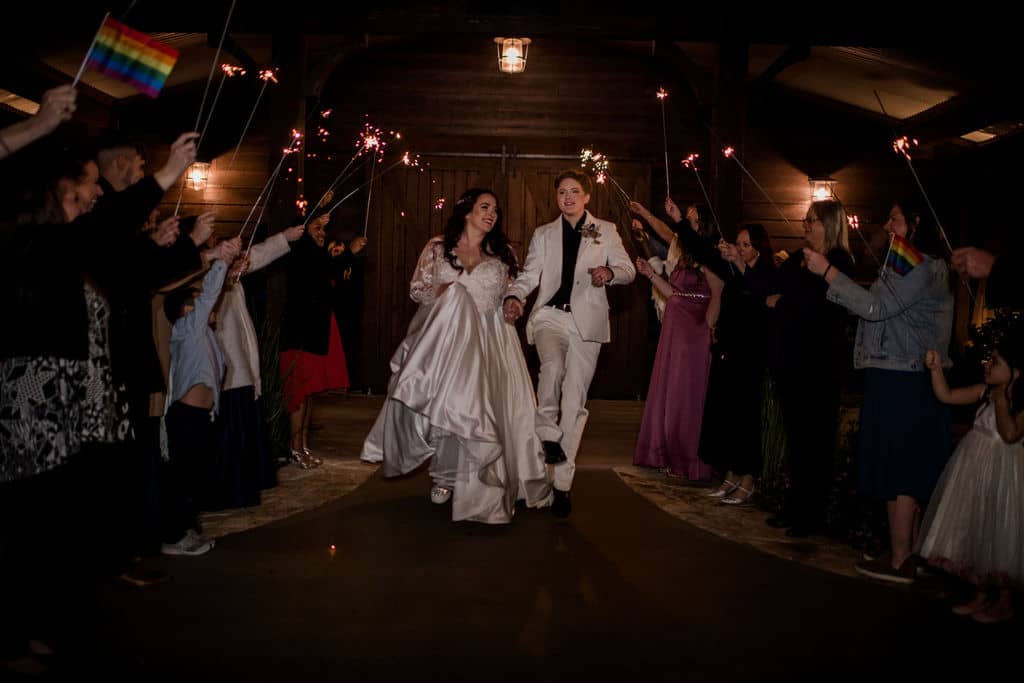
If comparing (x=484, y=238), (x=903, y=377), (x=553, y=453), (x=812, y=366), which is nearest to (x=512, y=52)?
(x=484, y=238)

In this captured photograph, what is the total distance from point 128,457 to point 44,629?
0.78m

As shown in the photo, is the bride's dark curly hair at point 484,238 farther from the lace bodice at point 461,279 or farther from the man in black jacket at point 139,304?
the man in black jacket at point 139,304

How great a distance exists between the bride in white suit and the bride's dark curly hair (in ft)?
0.56

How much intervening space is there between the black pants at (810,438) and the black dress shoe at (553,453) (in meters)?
1.41

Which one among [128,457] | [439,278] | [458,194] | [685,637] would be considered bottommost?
[685,637]

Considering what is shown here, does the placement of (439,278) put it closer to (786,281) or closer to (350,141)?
(786,281)

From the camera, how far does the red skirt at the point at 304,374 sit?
8000mm

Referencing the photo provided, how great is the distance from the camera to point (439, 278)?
21.5 feet

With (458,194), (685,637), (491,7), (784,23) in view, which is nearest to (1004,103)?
(784,23)

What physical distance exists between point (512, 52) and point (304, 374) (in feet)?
16.1

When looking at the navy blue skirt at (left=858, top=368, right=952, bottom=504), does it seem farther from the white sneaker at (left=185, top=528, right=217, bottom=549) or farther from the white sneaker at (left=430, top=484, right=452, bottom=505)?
the white sneaker at (left=185, top=528, right=217, bottom=549)

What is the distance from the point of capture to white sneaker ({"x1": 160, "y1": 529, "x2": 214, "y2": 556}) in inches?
200

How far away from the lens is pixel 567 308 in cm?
674

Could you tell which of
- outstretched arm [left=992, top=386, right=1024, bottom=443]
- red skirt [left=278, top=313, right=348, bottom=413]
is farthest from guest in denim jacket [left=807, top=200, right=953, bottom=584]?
red skirt [left=278, top=313, right=348, bottom=413]
